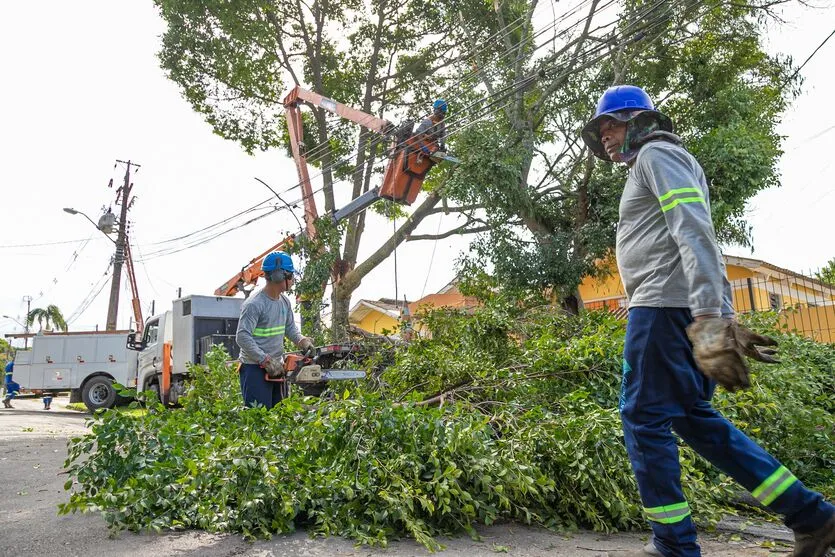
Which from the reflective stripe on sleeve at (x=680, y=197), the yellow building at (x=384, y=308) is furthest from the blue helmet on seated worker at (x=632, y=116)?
the yellow building at (x=384, y=308)

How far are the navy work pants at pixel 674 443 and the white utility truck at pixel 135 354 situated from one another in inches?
463

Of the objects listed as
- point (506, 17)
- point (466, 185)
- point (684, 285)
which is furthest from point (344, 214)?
point (684, 285)

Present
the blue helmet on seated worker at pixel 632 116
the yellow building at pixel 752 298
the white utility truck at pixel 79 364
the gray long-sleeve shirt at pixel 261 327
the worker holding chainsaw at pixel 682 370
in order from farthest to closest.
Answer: the white utility truck at pixel 79 364 < the yellow building at pixel 752 298 < the gray long-sleeve shirt at pixel 261 327 < the blue helmet on seated worker at pixel 632 116 < the worker holding chainsaw at pixel 682 370

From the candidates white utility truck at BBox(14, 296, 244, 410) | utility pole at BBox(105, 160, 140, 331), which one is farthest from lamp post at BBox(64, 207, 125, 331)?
white utility truck at BBox(14, 296, 244, 410)

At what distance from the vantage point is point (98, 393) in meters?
17.4

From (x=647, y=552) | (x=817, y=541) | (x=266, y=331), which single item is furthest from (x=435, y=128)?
(x=817, y=541)

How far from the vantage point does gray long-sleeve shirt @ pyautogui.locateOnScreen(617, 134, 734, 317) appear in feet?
7.38

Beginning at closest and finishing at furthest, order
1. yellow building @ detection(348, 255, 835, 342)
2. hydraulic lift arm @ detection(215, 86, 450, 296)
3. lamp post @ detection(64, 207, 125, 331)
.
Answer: yellow building @ detection(348, 255, 835, 342), hydraulic lift arm @ detection(215, 86, 450, 296), lamp post @ detection(64, 207, 125, 331)

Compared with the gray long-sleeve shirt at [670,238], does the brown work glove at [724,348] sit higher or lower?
lower

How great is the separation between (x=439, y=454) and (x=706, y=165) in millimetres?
8548

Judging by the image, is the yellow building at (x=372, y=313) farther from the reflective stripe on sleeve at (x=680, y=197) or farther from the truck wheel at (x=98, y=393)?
the reflective stripe on sleeve at (x=680, y=197)

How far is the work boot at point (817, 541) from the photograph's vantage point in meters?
2.29

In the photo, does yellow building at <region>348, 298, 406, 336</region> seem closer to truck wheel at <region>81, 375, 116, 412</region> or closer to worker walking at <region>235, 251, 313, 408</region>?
truck wheel at <region>81, 375, 116, 412</region>

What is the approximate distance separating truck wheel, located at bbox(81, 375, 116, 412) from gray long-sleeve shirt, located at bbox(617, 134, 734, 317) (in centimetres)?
1737
